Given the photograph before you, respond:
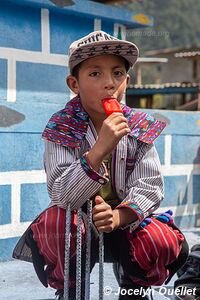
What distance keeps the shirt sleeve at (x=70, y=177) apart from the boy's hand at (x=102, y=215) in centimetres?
7

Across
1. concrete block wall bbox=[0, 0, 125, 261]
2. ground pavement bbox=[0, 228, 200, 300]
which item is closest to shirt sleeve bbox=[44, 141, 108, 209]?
ground pavement bbox=[0, 228, 200, 300]

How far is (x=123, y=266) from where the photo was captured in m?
2.37

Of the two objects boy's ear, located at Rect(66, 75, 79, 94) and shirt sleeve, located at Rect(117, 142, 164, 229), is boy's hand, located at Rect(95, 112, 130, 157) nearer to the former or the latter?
shirt sleeve, located at Rect(117, 142, 164, 229)

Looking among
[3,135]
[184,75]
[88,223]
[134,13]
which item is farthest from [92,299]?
[184,75]

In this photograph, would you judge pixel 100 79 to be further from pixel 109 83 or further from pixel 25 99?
pixel 25 99

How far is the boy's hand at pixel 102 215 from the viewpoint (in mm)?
2006

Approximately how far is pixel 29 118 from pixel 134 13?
2022mm

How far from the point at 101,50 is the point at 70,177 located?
59cm

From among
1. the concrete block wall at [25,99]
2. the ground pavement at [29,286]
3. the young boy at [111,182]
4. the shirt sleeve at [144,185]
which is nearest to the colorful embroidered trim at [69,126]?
the young boy at [111,182]

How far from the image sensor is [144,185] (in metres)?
2.31

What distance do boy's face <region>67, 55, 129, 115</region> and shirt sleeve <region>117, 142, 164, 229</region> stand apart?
11.9 inches

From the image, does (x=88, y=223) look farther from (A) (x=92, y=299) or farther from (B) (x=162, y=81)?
(B) (x=162, y=81)

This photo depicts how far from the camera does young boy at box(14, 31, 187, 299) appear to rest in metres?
2.21

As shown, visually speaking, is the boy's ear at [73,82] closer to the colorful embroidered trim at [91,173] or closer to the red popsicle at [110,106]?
the red popsicle at [110,106]
